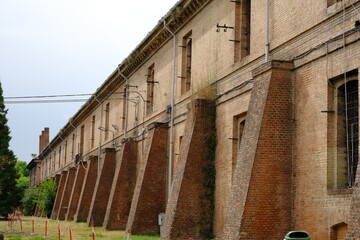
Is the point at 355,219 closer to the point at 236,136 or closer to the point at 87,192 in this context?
the point at 236,136

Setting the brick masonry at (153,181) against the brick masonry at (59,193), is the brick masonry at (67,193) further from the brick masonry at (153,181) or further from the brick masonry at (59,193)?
the brick masonry at (153,181)

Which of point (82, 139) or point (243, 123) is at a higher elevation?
point (82, 139)

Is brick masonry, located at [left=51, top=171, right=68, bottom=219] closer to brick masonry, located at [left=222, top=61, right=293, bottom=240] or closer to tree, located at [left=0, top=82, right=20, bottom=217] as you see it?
tree, located at [left=0, top=82, right=20, bottom=217]

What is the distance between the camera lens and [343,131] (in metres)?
13.4

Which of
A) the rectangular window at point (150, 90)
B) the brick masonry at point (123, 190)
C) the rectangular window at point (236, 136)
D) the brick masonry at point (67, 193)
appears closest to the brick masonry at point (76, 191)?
the brick masonry at point (67, 193)

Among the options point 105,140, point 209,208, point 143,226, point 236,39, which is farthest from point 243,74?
point 105,140

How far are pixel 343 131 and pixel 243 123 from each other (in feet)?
17.1

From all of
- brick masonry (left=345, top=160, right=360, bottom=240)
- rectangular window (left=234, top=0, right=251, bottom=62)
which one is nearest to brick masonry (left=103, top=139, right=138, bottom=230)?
rectangular window (left=234, top=0, right=251, bottom=62)

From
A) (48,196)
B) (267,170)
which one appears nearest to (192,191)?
(267,170)

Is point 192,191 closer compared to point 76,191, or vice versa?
point 192,191

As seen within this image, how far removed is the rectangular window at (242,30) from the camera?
18.8 meters

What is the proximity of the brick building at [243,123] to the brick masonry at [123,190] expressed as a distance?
0.05 m

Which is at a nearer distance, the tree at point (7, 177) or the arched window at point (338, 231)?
the arched window at point (338, 231)

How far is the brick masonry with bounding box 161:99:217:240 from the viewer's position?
63.4ft
